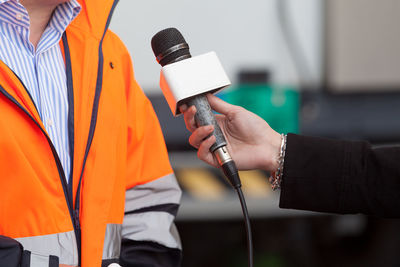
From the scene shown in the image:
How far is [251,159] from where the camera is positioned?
1121 millimetres

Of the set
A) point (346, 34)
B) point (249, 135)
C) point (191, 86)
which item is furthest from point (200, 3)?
point (191, 86)

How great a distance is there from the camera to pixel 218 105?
106cm

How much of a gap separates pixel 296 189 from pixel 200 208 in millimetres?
1079

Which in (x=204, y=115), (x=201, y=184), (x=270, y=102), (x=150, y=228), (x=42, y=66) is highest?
(x=42, y=66)

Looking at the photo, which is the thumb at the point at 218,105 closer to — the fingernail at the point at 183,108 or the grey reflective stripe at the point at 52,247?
the fingernail at the point at 183,108

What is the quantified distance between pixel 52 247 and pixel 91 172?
0.14 metres

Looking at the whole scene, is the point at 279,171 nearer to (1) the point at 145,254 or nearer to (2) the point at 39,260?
(1) the point at 145,254

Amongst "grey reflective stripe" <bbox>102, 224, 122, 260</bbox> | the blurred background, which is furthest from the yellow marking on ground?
"grey reflective stripe" <bbox>102, 224, 122, 260</bbox>

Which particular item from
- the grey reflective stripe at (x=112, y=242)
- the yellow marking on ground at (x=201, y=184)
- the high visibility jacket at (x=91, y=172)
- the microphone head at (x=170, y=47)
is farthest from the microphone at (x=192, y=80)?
the yellow marking on ground at (x=201, y=184)

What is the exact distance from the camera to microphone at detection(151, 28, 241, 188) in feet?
3.01

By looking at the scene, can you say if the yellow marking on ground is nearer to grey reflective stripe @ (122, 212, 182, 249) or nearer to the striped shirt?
grey reflective stripe @ (122, 212, 182, 249)

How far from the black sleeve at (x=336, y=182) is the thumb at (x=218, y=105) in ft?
0.49

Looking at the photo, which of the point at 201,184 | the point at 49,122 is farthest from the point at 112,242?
the point at 201,184

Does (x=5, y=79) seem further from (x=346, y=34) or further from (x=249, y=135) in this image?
(x=346, y=34)
